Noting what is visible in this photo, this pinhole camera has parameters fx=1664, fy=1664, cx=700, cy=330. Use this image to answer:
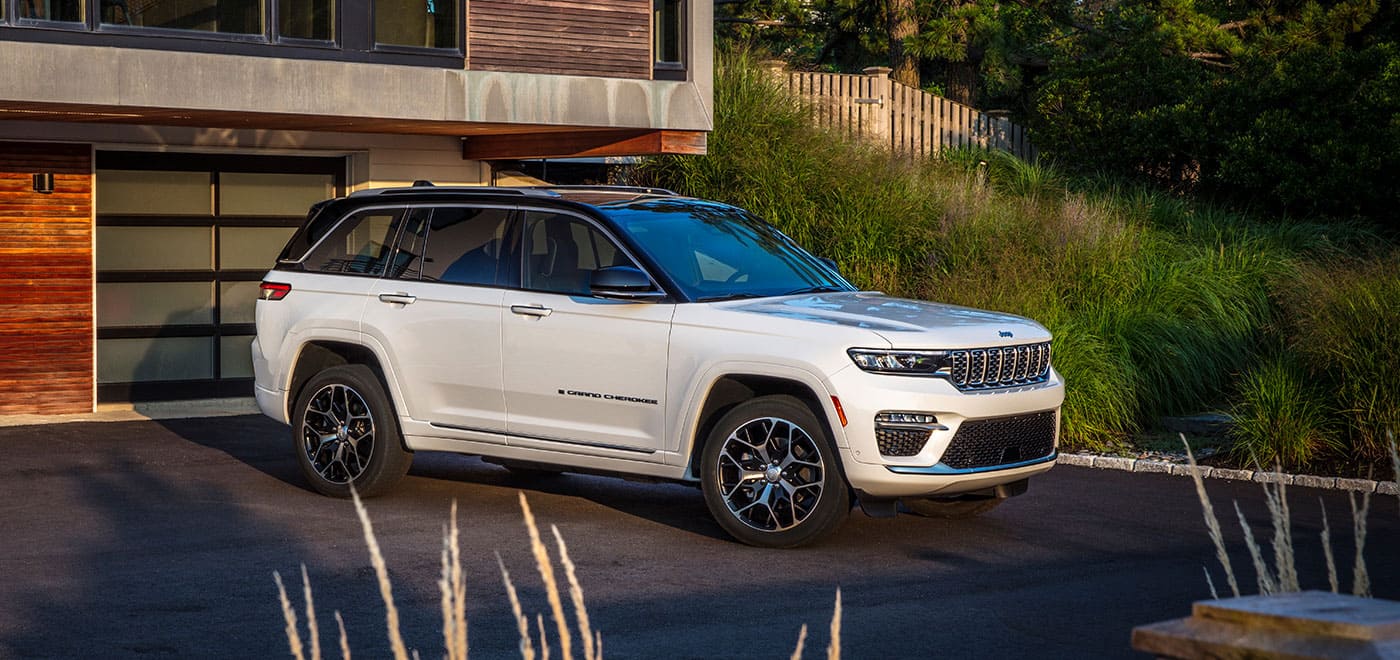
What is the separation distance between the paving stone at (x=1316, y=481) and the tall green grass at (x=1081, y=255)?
0.64 metres

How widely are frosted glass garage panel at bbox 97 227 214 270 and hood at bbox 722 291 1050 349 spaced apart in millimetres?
8943

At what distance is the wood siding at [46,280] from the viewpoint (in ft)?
49.8

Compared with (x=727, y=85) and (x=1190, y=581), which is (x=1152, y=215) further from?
(x=1190, y=581)

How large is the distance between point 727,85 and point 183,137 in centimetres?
637

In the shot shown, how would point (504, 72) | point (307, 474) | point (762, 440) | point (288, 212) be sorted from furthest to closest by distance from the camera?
point (288, 212) < point (504, 72) < point (307, 474) < point (762, 440)

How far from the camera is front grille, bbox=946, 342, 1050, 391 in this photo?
8.59 meters

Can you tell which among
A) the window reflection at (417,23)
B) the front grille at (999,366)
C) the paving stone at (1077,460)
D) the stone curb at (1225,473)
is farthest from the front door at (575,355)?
the window reflection at (417,23)

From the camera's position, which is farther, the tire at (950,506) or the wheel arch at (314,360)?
the wheel arch at (314,360)

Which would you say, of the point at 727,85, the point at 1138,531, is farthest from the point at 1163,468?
the point at 727,85

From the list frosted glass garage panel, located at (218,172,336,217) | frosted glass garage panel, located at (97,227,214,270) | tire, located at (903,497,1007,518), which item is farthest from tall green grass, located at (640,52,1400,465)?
frosted glass garage panel, located at (97,227,214,270)

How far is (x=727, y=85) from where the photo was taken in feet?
63.7

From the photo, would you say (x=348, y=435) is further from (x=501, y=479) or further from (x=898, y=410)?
(x=898, y=410)

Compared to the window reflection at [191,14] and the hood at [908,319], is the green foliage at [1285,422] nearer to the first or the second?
the hood at [908,319]

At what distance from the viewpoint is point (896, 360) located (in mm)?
8453
